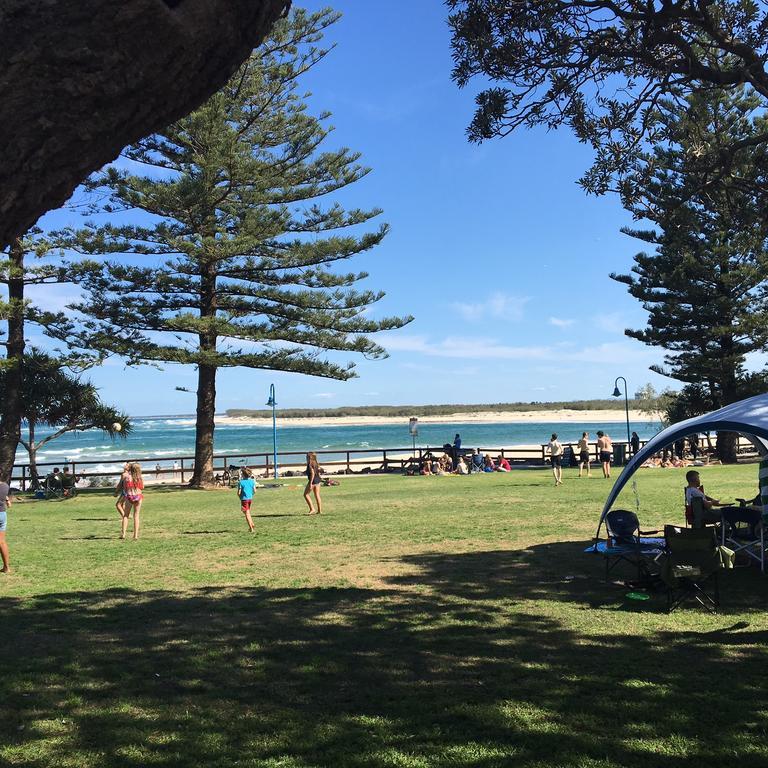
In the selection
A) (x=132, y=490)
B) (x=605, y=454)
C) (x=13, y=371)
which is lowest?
(x=132, y=490)

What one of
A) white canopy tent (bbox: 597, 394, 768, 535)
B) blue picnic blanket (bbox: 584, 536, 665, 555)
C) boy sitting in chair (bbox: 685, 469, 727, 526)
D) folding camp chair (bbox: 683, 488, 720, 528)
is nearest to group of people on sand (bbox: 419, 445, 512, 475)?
boy sitting in chair (bbox: 685, 469, 727, 526)

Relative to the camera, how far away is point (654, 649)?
5.56 metres

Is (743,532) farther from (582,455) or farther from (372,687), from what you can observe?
(582,455)

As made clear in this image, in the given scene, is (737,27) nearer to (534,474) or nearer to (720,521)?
(720,521)

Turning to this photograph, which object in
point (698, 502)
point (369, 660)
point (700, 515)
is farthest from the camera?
point (698, 502)

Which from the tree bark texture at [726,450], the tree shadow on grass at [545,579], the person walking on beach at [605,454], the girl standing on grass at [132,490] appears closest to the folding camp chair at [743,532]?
the tree shadow on grass at [545,579]

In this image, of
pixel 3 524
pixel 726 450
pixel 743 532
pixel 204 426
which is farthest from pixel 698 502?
pixel 726 450

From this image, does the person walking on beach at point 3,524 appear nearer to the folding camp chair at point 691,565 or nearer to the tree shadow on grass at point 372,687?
the tree shadow on grass at point 372,687

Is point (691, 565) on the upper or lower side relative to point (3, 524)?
lower

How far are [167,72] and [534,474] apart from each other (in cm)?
2430

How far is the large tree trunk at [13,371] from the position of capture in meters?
21.8

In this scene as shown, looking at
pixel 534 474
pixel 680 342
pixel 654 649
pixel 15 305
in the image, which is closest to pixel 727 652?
pixel 654 649

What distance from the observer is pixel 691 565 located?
23.0 ft

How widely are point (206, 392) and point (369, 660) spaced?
21169mm
